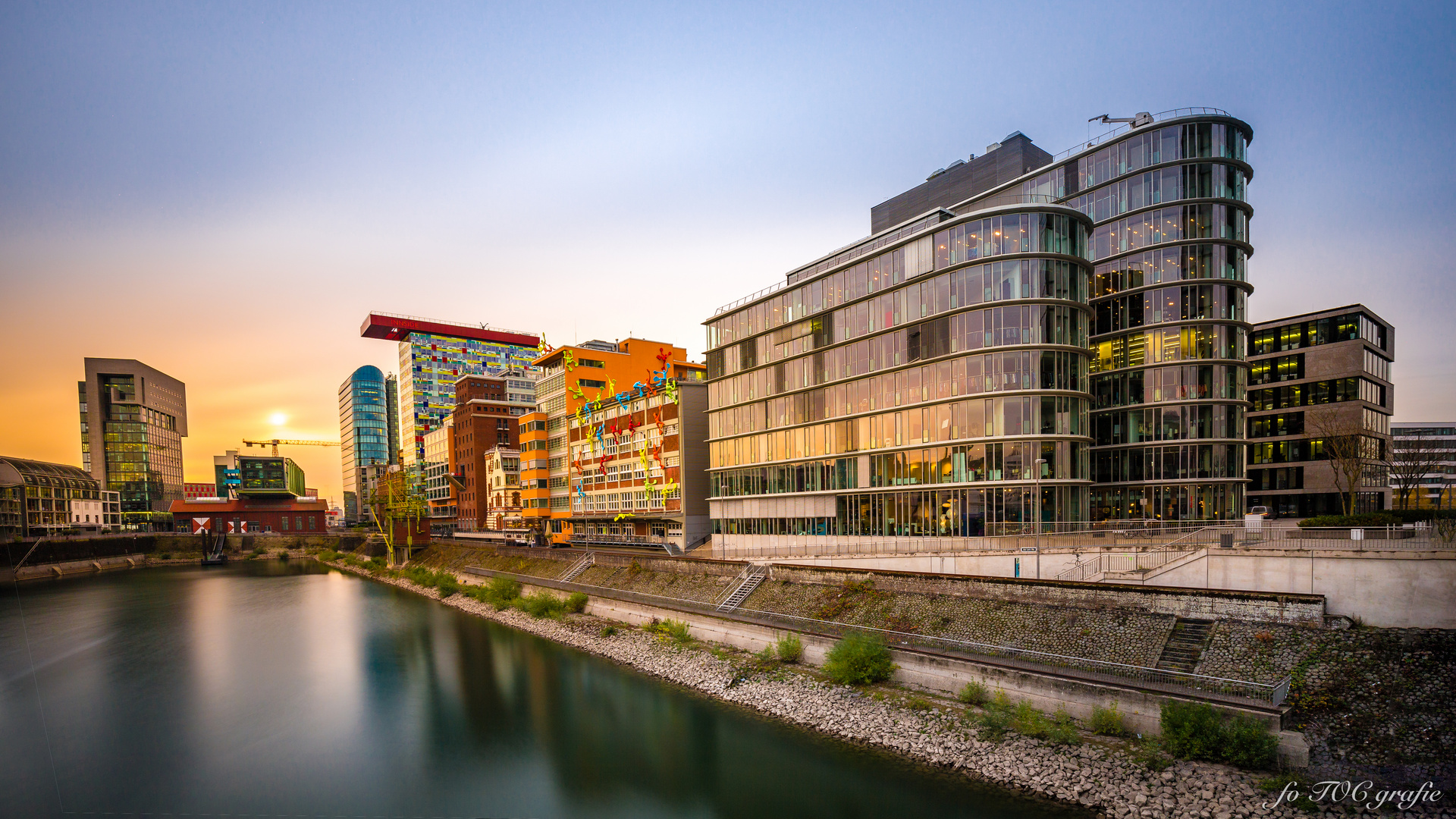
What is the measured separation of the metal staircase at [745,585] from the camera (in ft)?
120

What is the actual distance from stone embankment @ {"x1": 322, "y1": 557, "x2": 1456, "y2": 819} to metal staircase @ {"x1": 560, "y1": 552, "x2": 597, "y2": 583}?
19797 mm

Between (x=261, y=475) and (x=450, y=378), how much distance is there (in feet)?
170

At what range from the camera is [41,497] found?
26.0 ft

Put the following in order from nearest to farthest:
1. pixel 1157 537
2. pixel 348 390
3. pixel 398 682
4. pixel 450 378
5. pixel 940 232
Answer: pixel 1157 537
pixel 398 682
pixel 940 232
pixel 450 378
pixel 348 390

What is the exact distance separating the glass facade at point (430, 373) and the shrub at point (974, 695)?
133287mm

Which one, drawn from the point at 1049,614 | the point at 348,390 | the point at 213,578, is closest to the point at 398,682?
the point at 1049,614

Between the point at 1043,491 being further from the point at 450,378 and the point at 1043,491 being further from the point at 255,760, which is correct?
the point at 450,378

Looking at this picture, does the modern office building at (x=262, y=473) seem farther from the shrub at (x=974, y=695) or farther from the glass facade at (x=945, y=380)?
the shrub at (x=974, y=695)

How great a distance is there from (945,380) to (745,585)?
1773 centimetres

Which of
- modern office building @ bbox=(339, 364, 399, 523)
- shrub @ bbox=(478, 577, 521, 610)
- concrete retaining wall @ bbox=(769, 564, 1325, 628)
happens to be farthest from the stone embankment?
modern office building @ bbox=(339, 364, 399, 523)

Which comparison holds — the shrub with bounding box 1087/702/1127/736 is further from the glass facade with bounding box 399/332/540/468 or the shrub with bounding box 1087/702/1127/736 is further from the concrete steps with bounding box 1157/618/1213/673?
the glass facade with bounding box 399/332/540/468

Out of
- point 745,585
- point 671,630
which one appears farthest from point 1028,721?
point 671,630

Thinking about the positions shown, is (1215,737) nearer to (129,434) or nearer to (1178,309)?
(129,434)

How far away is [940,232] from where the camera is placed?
40219 millimetres
